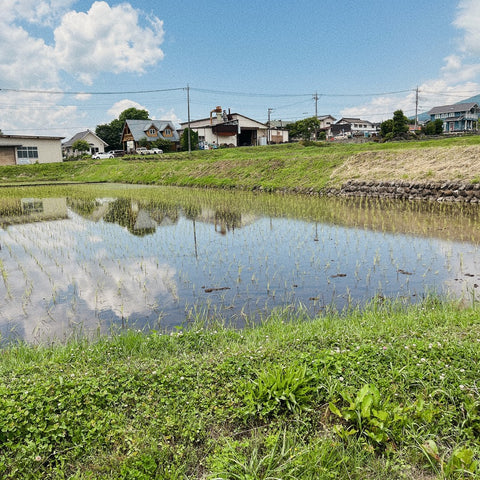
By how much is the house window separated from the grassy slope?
701 centimetres

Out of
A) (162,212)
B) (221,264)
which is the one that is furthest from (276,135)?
(221,264)

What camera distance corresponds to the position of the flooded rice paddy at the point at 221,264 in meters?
5.33

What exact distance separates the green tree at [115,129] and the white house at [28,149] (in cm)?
2304

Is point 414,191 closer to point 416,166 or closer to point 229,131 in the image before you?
point 416,166

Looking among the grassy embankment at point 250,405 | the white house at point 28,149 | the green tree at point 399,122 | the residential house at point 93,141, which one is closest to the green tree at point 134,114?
the residential house at point 93,141

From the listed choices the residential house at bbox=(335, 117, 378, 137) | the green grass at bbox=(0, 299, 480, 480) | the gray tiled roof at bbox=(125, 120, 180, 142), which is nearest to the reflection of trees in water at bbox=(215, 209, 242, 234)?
the green grass at bbox=(0, 299, 480, 480)

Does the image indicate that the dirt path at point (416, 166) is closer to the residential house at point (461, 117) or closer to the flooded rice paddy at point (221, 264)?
the flooded rice paddy at point (221, 264)

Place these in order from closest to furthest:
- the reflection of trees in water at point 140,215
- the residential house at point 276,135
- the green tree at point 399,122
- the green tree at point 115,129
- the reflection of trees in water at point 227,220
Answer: the reflection of trees in water at point 227,220 → the reflection of trees in water at point 140,215 → the green tree at point 399,122 → the residential house at point 276,135 → the green tree at point 115,129

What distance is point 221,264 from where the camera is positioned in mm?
7508

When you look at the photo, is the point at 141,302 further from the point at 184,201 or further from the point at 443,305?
the point at 184,201

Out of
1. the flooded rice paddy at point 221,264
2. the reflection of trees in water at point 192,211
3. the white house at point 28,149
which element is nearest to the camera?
the flooded rice paddy at point 221,264

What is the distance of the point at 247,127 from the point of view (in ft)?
181

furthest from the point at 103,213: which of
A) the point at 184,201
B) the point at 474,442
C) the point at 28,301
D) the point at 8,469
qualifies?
the point at 474,442

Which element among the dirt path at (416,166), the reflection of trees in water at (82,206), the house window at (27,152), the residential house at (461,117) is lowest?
the reflection of trees in water at (82,206)
